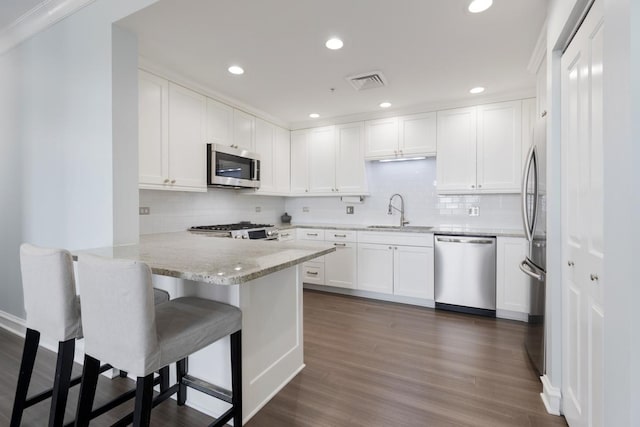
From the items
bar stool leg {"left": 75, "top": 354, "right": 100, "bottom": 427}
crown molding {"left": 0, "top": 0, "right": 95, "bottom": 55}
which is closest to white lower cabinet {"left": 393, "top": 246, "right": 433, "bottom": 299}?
bar stool leg {"left": 75, "top": 354, "right": 100, "bottom": 427}

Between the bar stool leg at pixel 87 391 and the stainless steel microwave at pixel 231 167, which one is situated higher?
the stainless steel microwave at pixel 231 167

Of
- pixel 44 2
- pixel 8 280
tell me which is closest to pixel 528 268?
pixel 44 2

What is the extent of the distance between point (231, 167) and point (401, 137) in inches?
84.7

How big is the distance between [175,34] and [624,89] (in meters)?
2.49

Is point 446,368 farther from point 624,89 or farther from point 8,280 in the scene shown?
point 8,280

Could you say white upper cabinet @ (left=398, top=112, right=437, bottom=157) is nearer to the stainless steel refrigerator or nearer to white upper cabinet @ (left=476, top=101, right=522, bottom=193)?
white upper cabinet @ (left=476, top=101, right=522, bottom=193)

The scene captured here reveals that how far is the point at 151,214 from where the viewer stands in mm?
3004

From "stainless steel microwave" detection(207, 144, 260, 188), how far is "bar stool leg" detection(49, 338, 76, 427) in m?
2.04

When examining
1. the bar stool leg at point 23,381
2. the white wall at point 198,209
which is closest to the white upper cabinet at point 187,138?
the white wall at point 198,209

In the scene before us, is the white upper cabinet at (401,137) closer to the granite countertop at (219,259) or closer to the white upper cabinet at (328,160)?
the white upper cabinet at (328,160)

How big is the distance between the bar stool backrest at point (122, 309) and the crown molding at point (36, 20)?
6.85 feet

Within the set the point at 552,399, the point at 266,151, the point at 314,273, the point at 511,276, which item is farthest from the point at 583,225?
the point at 266,151

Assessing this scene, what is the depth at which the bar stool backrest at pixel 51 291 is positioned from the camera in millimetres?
→ 1329

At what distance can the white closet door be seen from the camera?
1174mm
